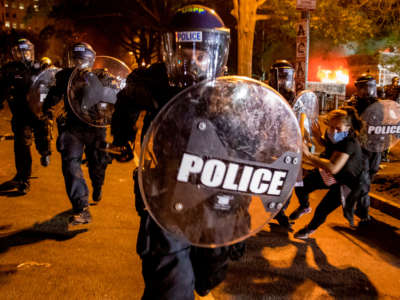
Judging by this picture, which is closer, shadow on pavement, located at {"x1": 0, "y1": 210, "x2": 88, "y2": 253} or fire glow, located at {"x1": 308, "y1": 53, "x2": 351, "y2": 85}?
shadow on pavement, located at {"x1": 0, "y1": 210, "x2": 88, "y2": 253}

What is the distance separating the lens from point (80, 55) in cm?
400

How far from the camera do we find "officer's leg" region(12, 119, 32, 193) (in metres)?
5.24

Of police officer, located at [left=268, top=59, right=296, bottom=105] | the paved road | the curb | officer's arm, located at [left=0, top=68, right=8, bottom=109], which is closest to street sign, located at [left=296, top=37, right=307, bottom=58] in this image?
the curb

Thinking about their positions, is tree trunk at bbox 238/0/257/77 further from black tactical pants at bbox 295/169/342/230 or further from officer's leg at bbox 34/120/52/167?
black tactical pants at bbox 295/169/342/230

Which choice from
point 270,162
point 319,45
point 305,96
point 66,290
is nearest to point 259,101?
point 270,162

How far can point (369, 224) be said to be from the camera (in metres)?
4.73

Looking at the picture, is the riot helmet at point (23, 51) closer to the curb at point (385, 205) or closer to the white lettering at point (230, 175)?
the white lettering at point (230, 175)

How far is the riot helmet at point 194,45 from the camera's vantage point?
1914 mm

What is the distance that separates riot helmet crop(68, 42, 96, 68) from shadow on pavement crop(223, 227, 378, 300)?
9.18 feet

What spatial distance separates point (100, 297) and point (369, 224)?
3718 millimetres

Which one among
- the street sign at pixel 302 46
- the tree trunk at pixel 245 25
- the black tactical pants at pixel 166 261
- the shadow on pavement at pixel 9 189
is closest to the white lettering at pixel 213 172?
the black tactical pants at pixel 166 261

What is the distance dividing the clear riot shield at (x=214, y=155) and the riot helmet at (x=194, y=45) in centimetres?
32

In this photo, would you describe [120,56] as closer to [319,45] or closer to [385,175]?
[319,45]

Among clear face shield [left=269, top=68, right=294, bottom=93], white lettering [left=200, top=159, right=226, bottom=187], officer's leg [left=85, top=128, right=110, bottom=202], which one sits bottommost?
officer's leg [left=85, top=128, right=110, bottom=202]
